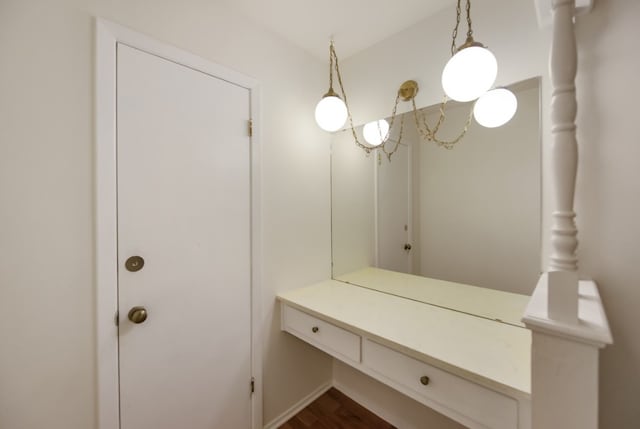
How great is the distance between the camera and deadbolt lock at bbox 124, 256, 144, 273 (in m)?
1.02

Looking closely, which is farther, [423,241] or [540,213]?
[423,241]

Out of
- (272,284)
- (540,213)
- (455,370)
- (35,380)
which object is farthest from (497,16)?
(35,380)

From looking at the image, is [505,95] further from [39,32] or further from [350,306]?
[39,32]

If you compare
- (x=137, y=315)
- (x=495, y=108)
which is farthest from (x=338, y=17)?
(x=137, y=315)

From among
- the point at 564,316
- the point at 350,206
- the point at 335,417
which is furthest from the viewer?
the point at 350,206

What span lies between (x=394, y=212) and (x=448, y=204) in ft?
1.15

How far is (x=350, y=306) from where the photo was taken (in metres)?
1.42

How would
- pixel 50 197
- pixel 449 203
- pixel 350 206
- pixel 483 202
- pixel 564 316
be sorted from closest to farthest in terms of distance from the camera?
pixel 564 316, pixel 50 197, pixel 483 202, pixel 449 203, pixel 350 206

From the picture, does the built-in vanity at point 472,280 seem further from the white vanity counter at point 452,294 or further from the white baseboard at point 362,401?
the white baseboard at point 362,401

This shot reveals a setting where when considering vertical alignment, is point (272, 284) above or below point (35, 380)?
above

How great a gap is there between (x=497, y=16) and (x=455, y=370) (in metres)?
1.57

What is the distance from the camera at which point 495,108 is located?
1.19 metres

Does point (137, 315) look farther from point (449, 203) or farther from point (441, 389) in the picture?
point (449, 203)

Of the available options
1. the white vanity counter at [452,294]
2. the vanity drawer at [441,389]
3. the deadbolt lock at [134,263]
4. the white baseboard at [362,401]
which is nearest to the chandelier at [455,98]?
the white vanity counter at [452,294]
